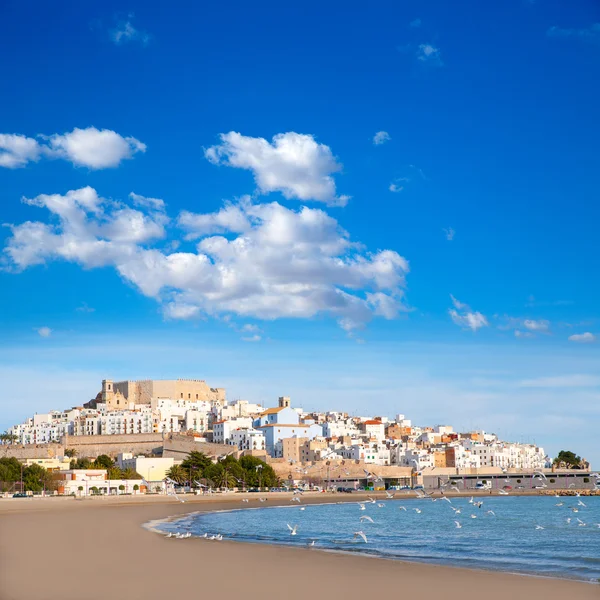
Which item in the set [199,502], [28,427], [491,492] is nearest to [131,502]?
[199,502]

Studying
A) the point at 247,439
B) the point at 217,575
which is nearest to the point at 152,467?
the point at 247,439

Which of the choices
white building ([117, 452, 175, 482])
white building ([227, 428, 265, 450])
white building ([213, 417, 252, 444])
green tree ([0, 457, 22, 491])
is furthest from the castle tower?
green tree ([0, 457, 22, 491])

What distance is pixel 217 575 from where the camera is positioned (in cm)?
1605

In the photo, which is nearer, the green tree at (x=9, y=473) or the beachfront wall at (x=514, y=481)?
the green tree at (x=9, y=473)

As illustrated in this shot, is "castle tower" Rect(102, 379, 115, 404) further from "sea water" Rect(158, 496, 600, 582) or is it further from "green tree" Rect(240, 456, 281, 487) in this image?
"sea water" Rect(158, 496, 600, 582)

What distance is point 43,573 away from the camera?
1554 centimetres

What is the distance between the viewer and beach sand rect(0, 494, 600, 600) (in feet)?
45.6

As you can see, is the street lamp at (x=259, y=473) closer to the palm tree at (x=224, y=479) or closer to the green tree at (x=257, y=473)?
the green tree at (x=257, y=473)

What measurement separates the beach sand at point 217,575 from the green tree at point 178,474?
1986 inches

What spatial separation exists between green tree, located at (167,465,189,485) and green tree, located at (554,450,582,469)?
73.6 metres

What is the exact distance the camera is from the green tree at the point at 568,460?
128 m

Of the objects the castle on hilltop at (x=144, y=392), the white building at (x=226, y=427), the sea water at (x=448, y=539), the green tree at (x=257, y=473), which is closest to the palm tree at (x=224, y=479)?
the green tree at (x=257, y=473)

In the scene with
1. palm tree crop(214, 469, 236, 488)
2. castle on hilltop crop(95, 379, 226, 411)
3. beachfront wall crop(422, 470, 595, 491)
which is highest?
castle on hilltop crop(95, 379, 226, 411)

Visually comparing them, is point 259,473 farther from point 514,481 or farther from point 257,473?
point 514,481
